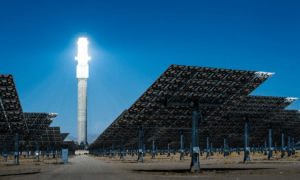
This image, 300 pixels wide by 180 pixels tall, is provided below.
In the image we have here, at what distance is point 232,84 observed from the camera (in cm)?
3588

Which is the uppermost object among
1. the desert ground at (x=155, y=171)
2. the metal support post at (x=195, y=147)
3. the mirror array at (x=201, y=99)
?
the mirror array at (x=201, y=99)

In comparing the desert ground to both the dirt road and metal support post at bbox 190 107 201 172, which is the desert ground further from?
metal support post at bbox 190 107 201 172

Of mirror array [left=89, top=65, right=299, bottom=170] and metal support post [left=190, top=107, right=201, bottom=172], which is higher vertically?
mirror array [left=89, top=65, right=299, bottom=170]

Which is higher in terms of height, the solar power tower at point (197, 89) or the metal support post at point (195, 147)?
the solar power tower at point (197, 89)

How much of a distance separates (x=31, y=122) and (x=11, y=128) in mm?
12440

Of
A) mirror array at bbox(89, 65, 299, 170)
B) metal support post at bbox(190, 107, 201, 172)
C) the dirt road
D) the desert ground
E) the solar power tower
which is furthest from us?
mirror array at bbox(89, 65, 299, 170)

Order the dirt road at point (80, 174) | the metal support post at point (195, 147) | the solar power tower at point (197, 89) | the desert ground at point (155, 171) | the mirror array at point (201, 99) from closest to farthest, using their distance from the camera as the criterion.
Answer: the dirt road at point (80, 174) < the desert ground at point (155, 171) < the metal support post at point (195, 147) < the solar power tower at point (197, 89) < the mirror array at point (201, 99)

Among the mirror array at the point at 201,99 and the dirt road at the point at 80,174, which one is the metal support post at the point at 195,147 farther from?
the dirt road at the point at 80,174

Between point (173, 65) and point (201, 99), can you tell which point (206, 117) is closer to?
point (201, 99)

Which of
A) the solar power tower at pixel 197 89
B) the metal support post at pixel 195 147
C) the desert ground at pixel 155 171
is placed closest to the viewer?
the desert ground at pixel 155 171

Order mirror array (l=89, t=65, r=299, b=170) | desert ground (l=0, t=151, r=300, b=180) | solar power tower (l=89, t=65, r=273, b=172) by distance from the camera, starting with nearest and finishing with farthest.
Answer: desert ground (l=0, t=151, r=300, b=180), solar power tower (l=89, t=65, r=273, b=172), mirror array (l=89, t=65, r=299, b=170)

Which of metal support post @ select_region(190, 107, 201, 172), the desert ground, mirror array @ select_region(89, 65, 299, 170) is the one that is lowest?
the desert ground

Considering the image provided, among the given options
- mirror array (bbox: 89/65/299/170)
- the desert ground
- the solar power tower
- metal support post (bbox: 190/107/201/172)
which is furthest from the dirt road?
mirror array (bbox: 89/65/299/170)

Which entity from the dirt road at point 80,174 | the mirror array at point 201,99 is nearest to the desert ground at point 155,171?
the dirt road at point 80,174
